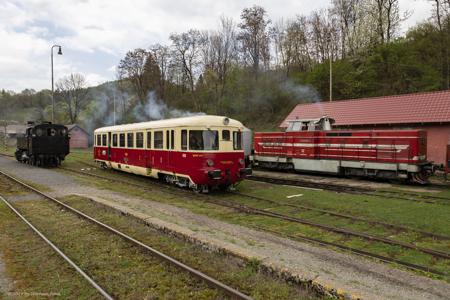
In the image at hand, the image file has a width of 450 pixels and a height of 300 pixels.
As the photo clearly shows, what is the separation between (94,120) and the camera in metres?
65.1

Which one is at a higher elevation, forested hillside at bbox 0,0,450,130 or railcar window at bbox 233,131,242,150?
forested hillside at bbox 0,0,450,130

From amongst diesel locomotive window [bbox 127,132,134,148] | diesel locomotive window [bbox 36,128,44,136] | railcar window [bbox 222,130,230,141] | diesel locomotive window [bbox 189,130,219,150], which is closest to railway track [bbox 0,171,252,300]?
diesel locomotive window [bbox 189,130,219,150]

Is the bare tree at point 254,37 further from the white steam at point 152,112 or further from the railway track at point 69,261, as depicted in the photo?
the railway track at point 69,261

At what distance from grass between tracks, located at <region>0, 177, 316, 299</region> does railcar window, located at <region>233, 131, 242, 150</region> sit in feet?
18.7

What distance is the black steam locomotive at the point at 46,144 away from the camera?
2508 centimetres

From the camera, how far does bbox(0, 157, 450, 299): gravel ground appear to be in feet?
16.6

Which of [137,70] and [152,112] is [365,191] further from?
[137,70]

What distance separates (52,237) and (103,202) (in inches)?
138

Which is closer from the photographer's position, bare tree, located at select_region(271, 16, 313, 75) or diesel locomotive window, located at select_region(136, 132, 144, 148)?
diesel locomotive window, located at select_region(136, 132, 144, 148)

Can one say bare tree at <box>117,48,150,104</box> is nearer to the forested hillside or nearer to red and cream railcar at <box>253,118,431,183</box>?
the forested hillside

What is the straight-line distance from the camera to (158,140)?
1509 cm

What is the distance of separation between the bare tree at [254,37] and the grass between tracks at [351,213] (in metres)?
32.9

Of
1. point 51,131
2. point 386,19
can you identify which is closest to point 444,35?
point 386,19

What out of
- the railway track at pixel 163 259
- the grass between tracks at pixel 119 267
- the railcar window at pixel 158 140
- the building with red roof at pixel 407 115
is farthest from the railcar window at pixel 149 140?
the building with red roof at pixel 407 115
